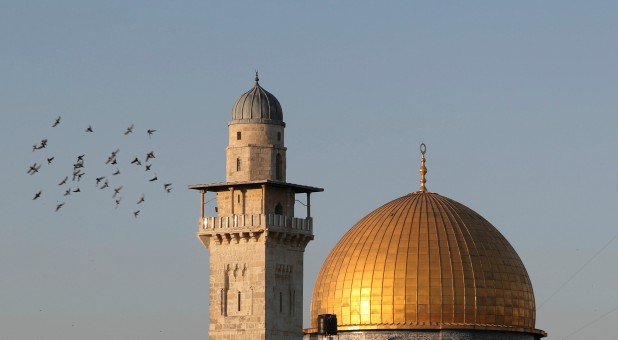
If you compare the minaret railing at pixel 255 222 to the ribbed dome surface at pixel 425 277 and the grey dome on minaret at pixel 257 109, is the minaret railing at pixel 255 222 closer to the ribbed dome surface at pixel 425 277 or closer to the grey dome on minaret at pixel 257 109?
the grey dome on minaret at pixel 257 109

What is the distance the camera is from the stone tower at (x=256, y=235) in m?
85.6

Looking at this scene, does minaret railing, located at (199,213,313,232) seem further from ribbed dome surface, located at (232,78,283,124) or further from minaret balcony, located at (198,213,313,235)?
ribbed dome surface, located at (232,78,283,124)

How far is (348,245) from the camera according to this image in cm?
9962

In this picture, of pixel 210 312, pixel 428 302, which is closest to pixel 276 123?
pixel 210 312

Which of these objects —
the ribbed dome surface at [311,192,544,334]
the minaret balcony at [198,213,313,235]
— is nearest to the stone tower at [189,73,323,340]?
the minaret balcony at [198,213,313,235]

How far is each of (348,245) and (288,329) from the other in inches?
547

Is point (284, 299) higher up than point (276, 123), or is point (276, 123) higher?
point (276, 123)

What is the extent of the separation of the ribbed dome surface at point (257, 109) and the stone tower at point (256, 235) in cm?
A: 4

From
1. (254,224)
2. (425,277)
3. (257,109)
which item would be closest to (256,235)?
(254,224)

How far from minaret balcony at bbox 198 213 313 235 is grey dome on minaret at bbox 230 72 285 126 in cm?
362

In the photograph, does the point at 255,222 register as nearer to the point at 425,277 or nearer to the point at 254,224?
the point at 254,224

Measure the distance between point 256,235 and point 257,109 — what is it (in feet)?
15.9

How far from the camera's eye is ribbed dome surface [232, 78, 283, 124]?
87.2 meters

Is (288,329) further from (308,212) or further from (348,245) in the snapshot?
(348,245)
